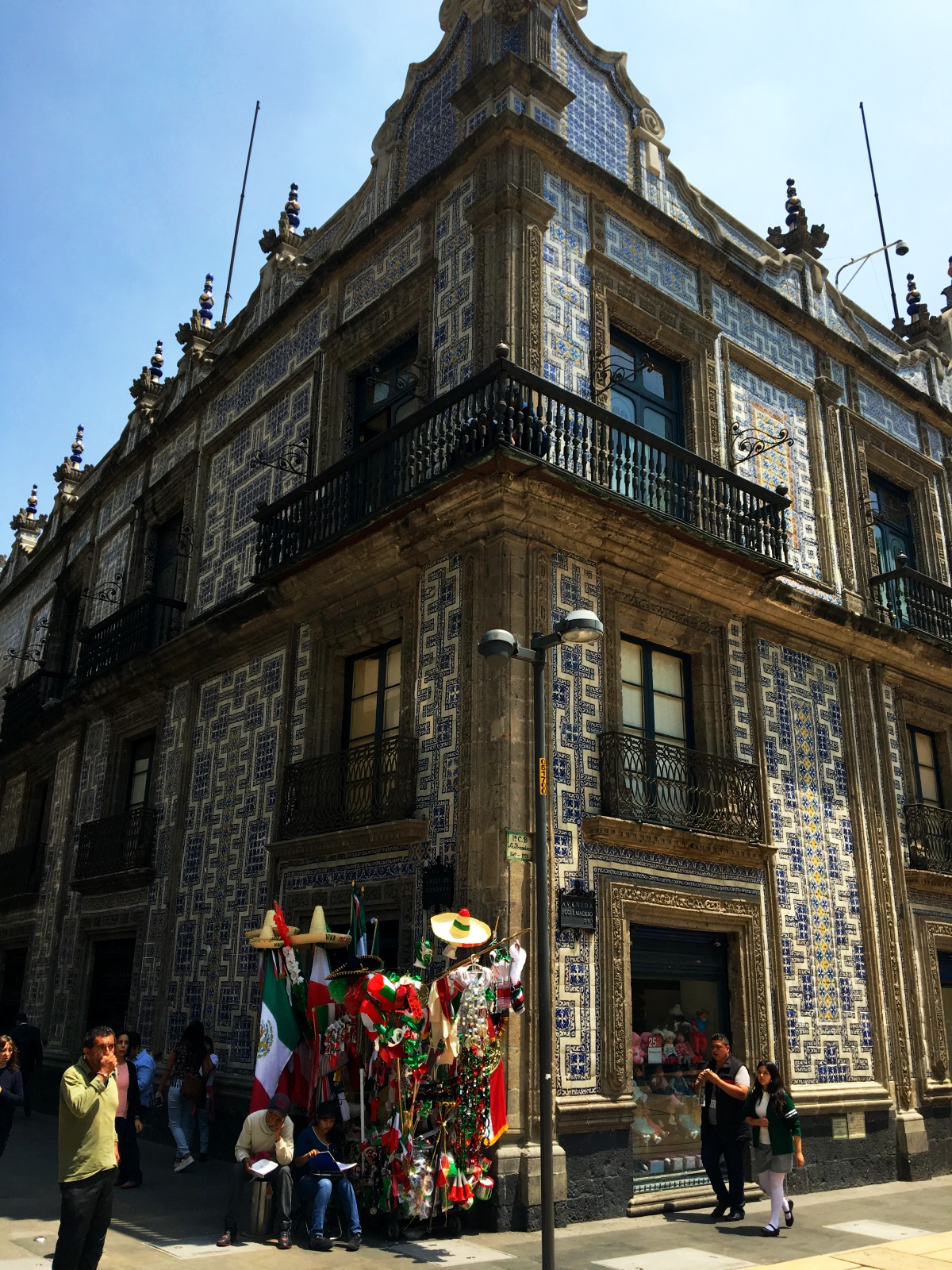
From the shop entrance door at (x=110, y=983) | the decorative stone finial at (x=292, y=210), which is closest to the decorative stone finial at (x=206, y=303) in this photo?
the decorative stone finial at (x=292, y=210)

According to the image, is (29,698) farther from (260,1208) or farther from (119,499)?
(260,1208)

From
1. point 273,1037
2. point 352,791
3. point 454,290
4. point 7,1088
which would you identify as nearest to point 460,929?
point 273,1037

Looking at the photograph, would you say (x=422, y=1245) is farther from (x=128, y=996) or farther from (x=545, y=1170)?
(x=128, y=996)

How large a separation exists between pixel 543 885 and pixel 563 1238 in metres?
3.24

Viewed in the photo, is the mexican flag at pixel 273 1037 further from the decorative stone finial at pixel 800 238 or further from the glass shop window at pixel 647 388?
the decorative stone finial at pixel 800 238

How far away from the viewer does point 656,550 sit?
38.5ft

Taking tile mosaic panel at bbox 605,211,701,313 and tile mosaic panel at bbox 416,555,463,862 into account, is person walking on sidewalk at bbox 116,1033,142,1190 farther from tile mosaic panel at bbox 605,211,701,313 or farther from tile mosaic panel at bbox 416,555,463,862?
tile mosaic panel at bbox 605,211,701,313

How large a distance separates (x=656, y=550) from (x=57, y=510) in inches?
775

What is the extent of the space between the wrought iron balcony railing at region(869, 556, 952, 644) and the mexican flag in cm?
1011

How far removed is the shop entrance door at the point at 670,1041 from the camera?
33.9ft

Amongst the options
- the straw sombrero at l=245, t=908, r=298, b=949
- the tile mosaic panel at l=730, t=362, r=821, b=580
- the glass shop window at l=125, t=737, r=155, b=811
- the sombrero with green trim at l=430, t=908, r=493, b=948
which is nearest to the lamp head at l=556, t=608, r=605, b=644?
the sombrero with green trim at l=430, t=908, r=493, b=948

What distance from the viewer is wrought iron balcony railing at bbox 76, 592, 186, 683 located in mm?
17188

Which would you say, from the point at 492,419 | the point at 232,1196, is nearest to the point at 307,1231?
the point at 232,1196

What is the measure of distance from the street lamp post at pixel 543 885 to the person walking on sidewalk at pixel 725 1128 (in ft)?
8.61
